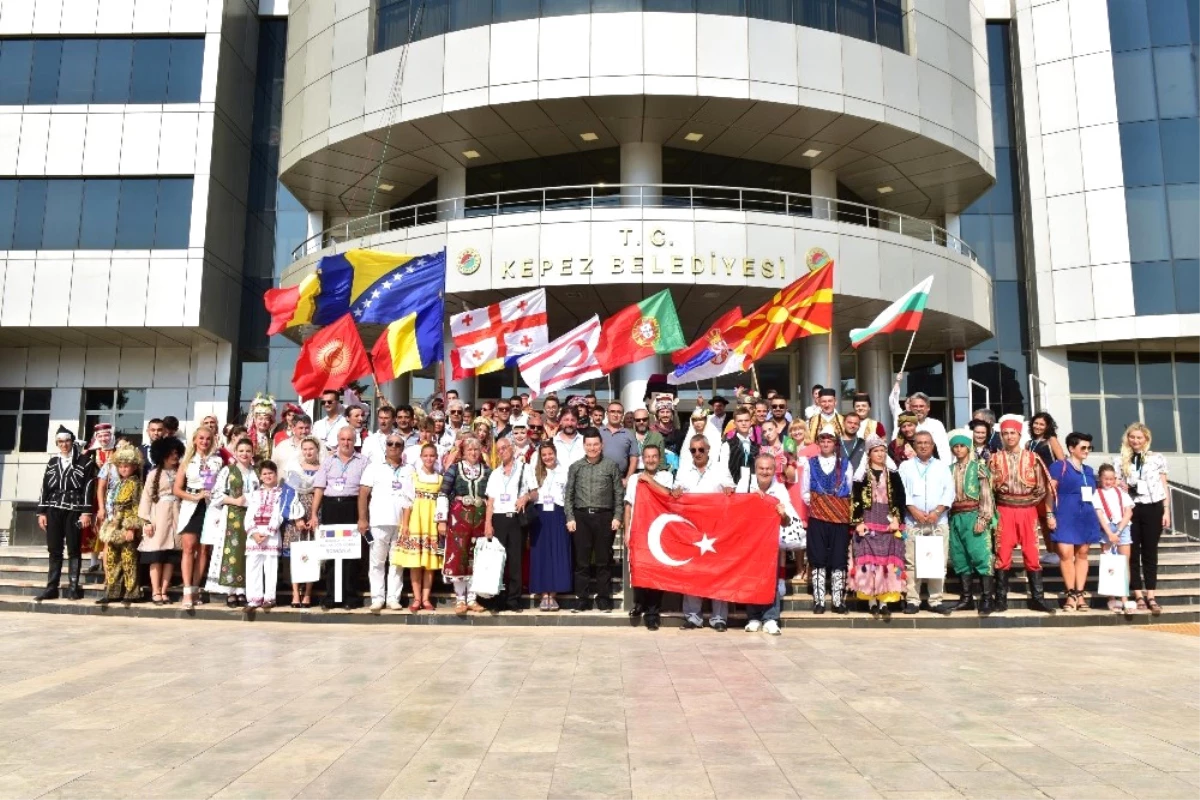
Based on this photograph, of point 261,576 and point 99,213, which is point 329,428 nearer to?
point 261,576

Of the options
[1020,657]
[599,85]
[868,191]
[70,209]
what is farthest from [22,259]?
[1020,657]

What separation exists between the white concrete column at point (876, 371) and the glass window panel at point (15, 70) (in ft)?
91.7

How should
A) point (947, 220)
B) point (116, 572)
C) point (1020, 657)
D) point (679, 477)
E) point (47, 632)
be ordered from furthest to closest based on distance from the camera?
point (947, 220), point (116, 572), point (679, 477), point (47, 632), point (1020, 657)

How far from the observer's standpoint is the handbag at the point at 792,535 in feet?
30.0

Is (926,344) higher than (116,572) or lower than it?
higher

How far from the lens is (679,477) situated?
9414 millimetres

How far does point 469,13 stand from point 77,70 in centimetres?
1417

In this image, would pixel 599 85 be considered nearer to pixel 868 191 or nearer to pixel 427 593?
pixel 868 191

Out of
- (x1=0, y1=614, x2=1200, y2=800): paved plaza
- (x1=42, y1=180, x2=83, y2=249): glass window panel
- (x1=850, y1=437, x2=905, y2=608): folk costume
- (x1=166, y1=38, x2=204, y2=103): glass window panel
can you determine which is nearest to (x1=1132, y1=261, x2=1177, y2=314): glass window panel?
(x1=0, y1=614, x2=1200, y2=800): paved plaza

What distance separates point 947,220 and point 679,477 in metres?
20.7

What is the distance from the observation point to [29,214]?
78.4 feet

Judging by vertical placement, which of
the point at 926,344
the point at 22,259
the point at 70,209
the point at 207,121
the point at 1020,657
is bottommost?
the point at 1020,657

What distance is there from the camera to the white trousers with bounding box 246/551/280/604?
9.58 meters

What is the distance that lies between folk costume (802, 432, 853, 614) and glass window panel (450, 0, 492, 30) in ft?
50.4
